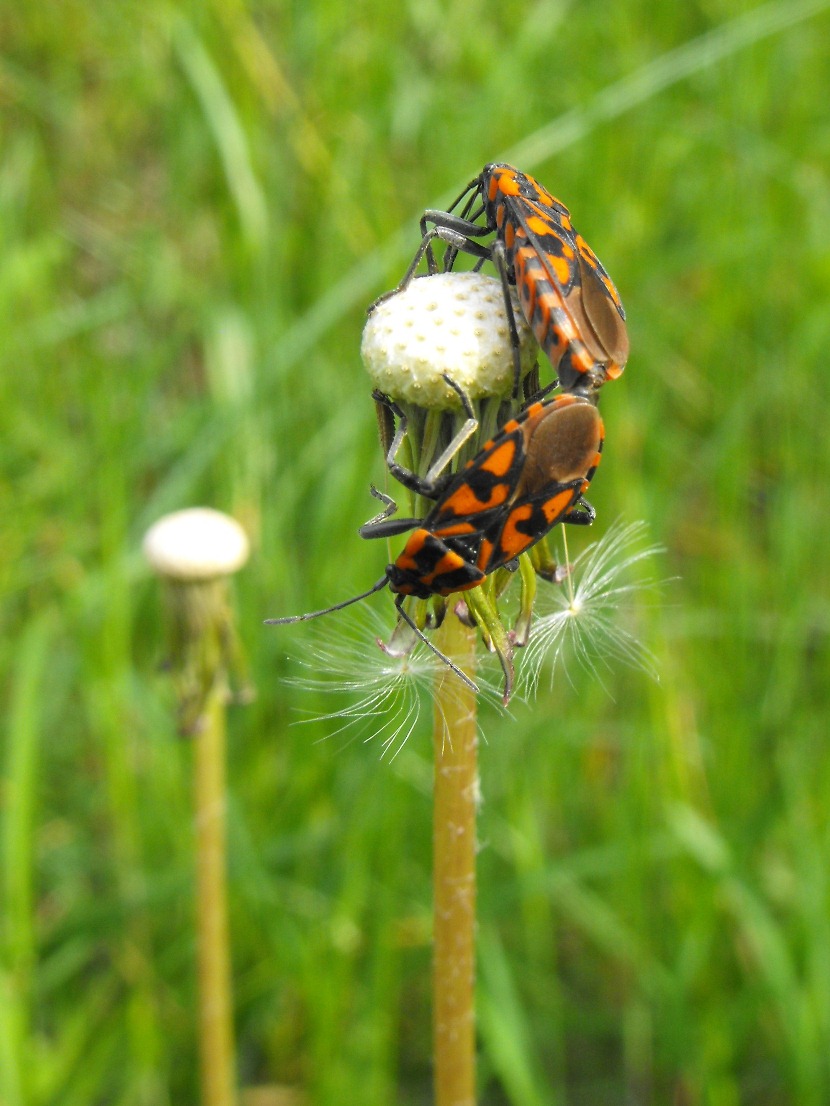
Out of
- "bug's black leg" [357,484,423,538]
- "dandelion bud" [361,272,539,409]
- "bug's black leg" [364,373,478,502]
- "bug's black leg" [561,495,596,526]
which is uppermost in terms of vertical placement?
A: "dandelion bud" [361,272,539,409]

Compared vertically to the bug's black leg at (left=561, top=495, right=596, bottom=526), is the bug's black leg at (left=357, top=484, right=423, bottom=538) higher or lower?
lower

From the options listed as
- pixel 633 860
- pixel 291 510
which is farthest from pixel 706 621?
pixel 291 510

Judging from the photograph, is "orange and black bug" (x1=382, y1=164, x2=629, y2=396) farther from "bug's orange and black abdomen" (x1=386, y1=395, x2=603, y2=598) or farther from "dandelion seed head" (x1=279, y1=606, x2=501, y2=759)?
"dandelion seed head" (x1=279, y1=606, x2=501, y2=759)

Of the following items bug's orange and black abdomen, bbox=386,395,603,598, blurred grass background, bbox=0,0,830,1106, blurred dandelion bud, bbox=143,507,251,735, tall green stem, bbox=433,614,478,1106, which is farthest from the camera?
blurred grass background, bbox=0,0,830,1106

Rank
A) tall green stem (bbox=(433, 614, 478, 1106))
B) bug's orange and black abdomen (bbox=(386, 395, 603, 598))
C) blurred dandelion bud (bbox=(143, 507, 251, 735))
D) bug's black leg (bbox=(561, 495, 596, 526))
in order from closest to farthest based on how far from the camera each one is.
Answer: bug's orange and black abdomen (bbox=(386, 395, 603, 598)), tall green stem (bbox=(433, 614, 478, 1106)), bug's black leg (bbox=(561, 495, 596, 526)), blurred dandelion bud (bbox=(143, 507, 251, 735))

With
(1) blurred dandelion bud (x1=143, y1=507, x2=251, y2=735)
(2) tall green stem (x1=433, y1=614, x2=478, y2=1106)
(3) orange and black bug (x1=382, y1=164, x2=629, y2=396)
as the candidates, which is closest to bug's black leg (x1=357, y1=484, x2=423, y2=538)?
(2) tall green stem (x1=433, y1=614, x2=478, y2=1106)

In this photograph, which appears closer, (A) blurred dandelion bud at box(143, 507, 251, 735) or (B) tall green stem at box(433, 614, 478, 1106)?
(B) tall green stem at box(433, 614, 478, 1106)

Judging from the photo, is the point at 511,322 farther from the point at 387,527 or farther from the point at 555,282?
the point at 387,527
